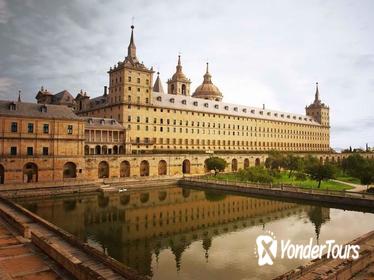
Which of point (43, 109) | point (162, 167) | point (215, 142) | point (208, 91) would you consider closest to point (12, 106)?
point (43, 109)

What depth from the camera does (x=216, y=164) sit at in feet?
204

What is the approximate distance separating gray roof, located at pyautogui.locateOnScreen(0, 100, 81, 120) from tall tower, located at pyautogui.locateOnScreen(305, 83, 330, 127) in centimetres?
10186

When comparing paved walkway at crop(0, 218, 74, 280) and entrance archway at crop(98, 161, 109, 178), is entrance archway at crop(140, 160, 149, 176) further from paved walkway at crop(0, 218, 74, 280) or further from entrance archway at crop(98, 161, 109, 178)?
paved walkway at crop(0, 218, 74, 280)

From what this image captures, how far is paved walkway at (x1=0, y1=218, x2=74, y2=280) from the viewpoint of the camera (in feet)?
49.7

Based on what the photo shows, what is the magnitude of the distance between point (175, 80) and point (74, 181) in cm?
6535

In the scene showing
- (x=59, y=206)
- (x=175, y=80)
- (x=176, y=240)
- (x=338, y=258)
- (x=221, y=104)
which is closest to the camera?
(x=338, y=258)

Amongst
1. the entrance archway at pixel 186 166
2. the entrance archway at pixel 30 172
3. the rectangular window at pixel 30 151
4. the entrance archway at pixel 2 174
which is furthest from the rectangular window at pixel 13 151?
the entrance archway at pixel 186 166

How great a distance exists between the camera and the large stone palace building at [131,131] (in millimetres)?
48219

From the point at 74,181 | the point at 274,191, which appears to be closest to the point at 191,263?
the point at 274,191

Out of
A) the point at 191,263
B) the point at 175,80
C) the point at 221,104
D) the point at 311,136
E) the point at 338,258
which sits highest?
the point at 175,80

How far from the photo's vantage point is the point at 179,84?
346 ft

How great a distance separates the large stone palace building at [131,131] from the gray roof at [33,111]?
0.13m

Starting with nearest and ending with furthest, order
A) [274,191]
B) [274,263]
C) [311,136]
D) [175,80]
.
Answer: [274,263] → [274,191] → [175,80] → [311,136]

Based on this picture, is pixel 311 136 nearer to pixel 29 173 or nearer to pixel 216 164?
pixel 216 164
